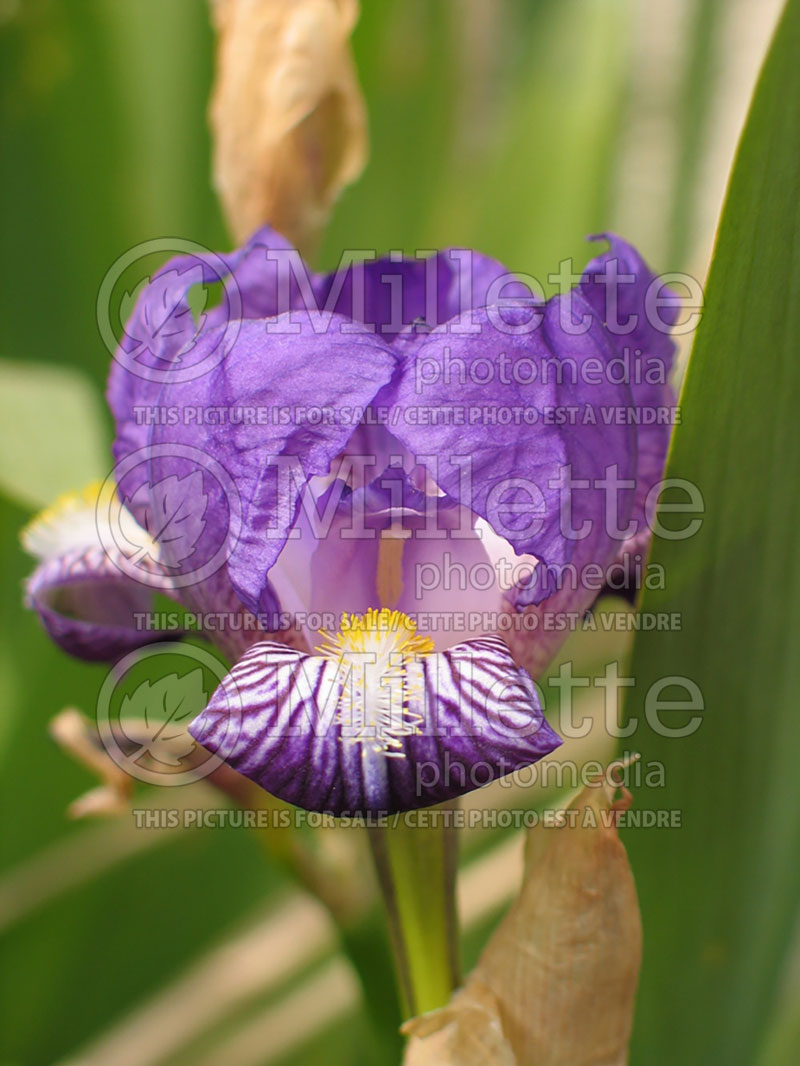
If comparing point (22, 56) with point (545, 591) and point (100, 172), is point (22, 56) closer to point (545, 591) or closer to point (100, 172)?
point (100, 172)

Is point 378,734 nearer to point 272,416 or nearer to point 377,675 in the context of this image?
point 377,675

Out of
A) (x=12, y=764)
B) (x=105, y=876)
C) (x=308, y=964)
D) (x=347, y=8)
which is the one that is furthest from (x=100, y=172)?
(x=308, y=964)

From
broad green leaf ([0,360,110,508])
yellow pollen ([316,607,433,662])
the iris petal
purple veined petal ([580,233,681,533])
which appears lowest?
the iris petal

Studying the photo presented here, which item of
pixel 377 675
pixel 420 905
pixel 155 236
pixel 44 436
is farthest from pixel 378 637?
pixel 155 236

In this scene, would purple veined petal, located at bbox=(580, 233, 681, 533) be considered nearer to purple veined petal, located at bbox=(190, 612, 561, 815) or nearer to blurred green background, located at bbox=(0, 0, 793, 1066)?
purple veined petal, located at bbox=(190, 612, 561, 815)

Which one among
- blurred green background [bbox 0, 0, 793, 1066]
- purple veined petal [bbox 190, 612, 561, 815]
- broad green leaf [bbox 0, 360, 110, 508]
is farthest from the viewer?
blurred green background [bbox 0, 0, 793, 1066]

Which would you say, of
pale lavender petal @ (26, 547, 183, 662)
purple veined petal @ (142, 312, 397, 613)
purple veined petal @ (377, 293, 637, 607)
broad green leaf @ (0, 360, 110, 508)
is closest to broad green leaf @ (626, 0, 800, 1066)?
purple veined petal @ (377, 293, 637, 607)

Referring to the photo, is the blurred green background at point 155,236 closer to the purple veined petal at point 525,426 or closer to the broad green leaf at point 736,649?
the broad green leaf at point 736,649
